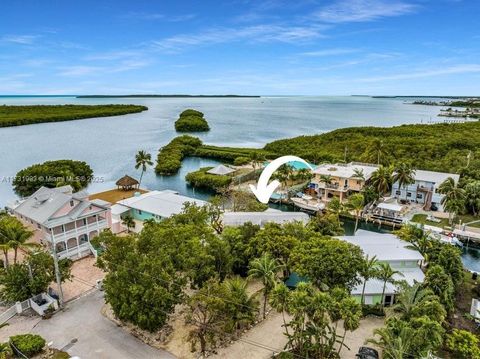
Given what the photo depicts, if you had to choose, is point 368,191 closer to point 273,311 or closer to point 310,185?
point 310,185

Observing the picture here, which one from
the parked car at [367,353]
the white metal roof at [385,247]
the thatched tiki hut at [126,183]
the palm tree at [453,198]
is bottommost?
the parked car at [367,353]

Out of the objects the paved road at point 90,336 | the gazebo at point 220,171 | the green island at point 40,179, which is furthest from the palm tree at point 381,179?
the green island at point 40,179

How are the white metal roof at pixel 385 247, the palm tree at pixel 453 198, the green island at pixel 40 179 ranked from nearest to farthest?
the white metal roof at pixel 385 247 → the palm tree at pixel 453 198 → the green island at pixel 40 179

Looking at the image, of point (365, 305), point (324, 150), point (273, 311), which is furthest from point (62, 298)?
point (324, 150)

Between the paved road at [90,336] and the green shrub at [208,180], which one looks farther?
the green shrub at [208,180]

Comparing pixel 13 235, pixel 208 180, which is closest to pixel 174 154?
pixel 208 180

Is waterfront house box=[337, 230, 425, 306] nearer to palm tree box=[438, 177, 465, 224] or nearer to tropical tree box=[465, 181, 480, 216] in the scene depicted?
palm tree box=[438, 177, 465, 224]

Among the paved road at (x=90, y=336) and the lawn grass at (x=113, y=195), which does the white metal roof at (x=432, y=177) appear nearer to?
the paved road at (x=90, y=336)
